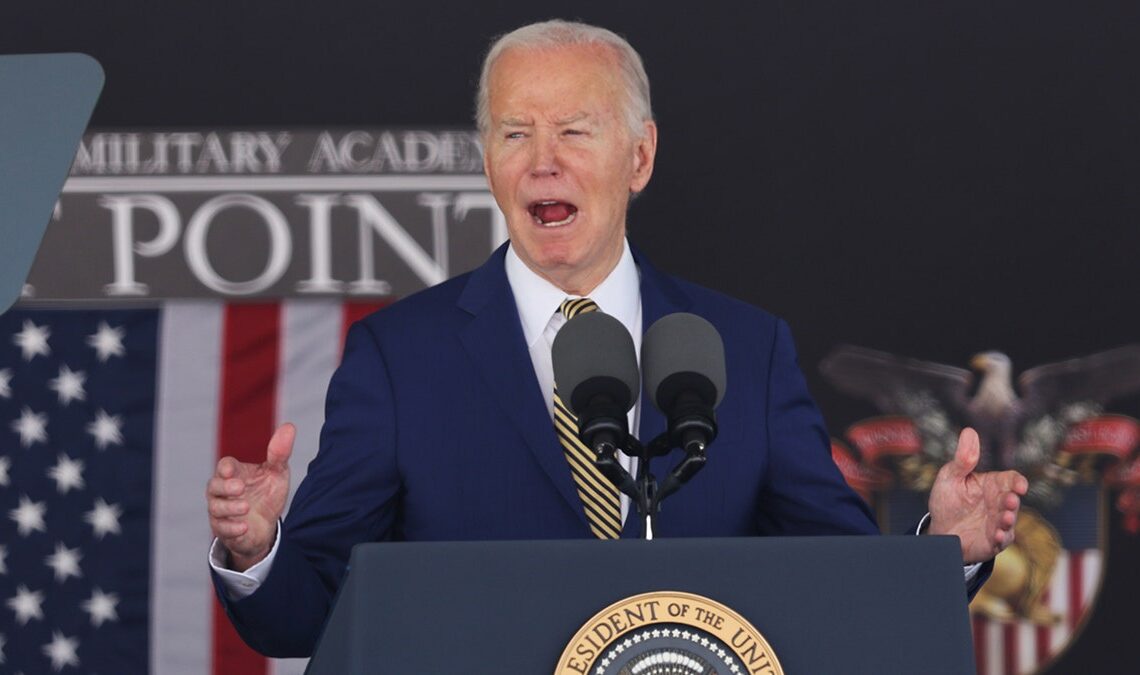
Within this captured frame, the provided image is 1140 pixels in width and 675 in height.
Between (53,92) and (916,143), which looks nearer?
(53,92)

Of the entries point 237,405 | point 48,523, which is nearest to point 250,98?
point 237,405

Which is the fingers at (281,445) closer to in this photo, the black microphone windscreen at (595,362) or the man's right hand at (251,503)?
the man's right hand at (251,503)

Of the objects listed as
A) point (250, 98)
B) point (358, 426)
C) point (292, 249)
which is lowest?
point (358, 426)

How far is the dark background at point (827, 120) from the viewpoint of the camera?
3795 mm

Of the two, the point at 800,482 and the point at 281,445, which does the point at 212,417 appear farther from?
the point at 281,445

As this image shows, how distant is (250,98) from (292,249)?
0.32 metres

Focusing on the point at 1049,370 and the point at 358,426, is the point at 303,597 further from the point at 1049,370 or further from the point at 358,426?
the point at 1049,370

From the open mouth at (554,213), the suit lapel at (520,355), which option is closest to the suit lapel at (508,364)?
the suit lapel at (520,355)

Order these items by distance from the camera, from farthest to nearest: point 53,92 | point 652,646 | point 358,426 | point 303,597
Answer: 1. point 53,92
2. point 358,426
3. point 303,597
4. point 652,646

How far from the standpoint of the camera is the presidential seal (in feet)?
5.46

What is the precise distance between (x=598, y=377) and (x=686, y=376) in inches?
3.5

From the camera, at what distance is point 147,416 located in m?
3.80

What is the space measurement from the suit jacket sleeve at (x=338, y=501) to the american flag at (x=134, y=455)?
4.39 feet

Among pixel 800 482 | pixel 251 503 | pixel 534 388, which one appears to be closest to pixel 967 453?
pixel 800 482
